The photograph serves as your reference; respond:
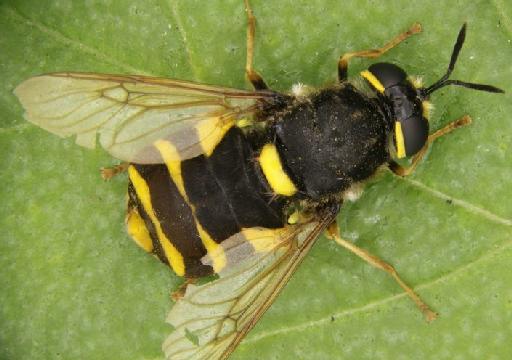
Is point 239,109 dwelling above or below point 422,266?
above

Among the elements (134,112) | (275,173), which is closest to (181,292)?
(275,173)

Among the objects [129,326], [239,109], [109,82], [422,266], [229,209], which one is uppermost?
[109,82]

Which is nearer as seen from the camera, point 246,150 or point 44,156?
point 246,150

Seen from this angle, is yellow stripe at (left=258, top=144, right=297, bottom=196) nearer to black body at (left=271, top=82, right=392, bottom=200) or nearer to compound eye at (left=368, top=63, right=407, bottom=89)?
black body at (left=271, top=82, right=392, bottom=200)

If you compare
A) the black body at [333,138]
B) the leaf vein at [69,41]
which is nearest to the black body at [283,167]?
the black body at [333,138]

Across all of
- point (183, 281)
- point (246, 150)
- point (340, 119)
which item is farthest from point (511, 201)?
point (183, 281)

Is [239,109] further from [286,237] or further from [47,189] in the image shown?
[47,189]

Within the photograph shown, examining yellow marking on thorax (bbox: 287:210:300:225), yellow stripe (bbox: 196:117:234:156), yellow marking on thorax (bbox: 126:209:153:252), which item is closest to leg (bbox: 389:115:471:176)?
yellow marking on thorax (bbox: 287:210:300:225)
